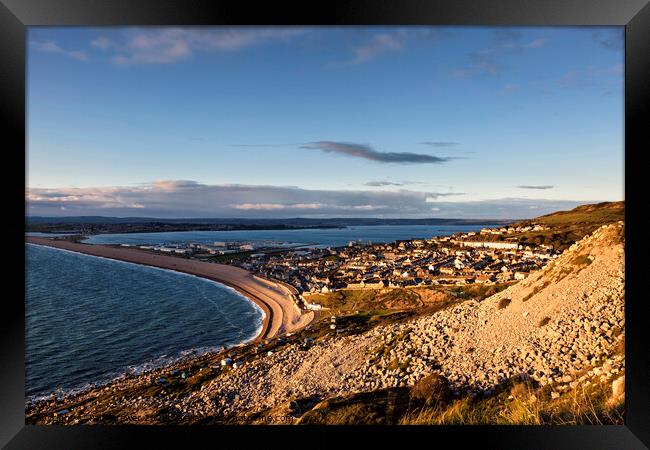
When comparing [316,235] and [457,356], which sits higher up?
[316,235]

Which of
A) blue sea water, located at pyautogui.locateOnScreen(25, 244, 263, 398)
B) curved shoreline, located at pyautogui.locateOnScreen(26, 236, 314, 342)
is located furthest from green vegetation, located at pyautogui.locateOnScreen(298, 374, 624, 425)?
blue sea water, located at pyautogui.locateOnScreen(25, 244, 263, 398)

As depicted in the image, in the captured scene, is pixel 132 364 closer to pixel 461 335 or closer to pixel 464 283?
pixel 461 335

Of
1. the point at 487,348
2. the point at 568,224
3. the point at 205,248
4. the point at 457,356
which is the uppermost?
the point at 568,224

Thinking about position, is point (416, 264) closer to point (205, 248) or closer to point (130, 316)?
point (130, 316)

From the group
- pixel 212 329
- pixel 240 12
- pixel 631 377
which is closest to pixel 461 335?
pixel 631 377

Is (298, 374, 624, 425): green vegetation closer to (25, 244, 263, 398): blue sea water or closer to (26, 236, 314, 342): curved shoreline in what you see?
(26, 236, 314, 342): curved shoreline

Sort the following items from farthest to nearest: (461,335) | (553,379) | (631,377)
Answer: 1. (461,335)
2. (553,379)
3. (631,377)

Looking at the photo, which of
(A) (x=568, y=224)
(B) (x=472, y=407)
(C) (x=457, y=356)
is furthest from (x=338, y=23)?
(A) (x=568, y=224)
